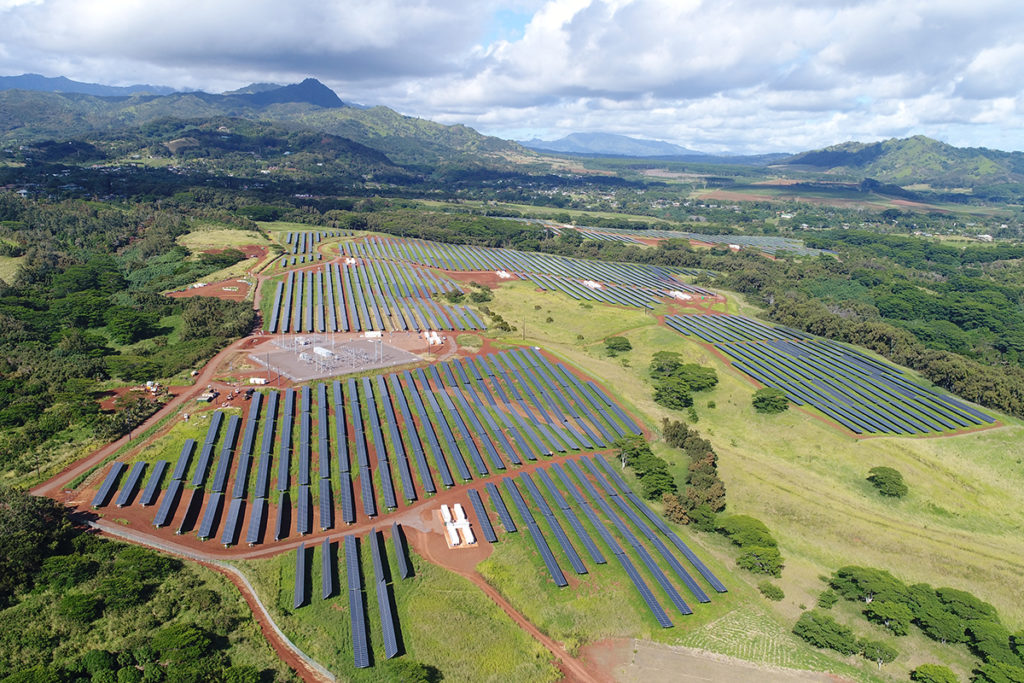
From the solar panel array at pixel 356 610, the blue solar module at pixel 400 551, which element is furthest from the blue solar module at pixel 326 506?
the blue solar module at pixel 400 551

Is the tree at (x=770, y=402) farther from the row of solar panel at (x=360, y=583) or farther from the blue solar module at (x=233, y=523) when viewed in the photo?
the blue solar module at (x=233, y=523)

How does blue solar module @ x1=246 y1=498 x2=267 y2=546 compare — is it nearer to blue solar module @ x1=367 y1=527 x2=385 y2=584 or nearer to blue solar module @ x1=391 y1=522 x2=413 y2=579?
blue solar module @ x1=367 y1=527 x2=385 y2=584

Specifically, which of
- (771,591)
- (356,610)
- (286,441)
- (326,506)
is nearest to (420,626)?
(356,610)

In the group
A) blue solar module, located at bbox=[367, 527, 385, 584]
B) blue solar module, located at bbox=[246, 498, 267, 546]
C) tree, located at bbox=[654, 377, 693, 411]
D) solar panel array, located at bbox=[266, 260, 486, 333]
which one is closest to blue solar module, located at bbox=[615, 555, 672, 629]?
blue solar module, located at bbox=[367, 527, 385, 584]

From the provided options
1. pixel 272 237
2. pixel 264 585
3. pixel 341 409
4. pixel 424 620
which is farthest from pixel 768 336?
pixel 272 237

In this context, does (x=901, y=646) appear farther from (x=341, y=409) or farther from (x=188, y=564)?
(x=341, y=409)

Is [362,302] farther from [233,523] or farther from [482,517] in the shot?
[482,517]
